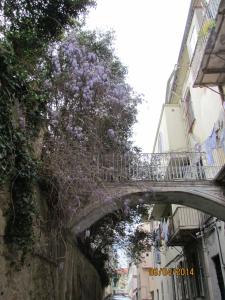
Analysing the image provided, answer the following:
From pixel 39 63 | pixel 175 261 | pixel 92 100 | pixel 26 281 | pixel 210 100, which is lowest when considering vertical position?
pixel 26 281

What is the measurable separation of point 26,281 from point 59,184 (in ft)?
7.70

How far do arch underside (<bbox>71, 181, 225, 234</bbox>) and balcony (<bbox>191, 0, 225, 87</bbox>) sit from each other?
333 cm

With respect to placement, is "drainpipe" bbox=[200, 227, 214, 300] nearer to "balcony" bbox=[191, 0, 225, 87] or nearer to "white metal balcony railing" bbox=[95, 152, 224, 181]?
"white metal balcony railing" bbox=[95, 152, 224, 181]

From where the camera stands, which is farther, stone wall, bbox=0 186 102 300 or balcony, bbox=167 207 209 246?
balcony, bbox=167 207 209 246

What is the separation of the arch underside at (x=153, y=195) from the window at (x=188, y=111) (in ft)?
20.8

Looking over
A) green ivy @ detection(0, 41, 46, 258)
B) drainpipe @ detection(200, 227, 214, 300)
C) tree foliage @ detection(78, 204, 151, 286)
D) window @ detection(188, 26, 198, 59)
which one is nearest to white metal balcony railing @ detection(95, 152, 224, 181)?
tree foliage @ detection(78, 204, 151, 286)

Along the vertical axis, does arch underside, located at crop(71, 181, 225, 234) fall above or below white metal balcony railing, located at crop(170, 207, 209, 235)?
below

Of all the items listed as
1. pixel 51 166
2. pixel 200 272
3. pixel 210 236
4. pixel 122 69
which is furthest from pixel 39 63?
pixel 200 272

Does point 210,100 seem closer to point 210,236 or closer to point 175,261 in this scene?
point 210,236

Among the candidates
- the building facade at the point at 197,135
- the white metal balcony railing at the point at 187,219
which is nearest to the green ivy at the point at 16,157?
the building facade at the point at 197,135

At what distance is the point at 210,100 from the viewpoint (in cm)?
1435

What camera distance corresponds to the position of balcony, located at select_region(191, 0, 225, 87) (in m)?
9.64

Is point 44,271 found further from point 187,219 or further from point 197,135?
point 197,135

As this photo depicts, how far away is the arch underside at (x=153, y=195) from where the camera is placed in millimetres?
10750
